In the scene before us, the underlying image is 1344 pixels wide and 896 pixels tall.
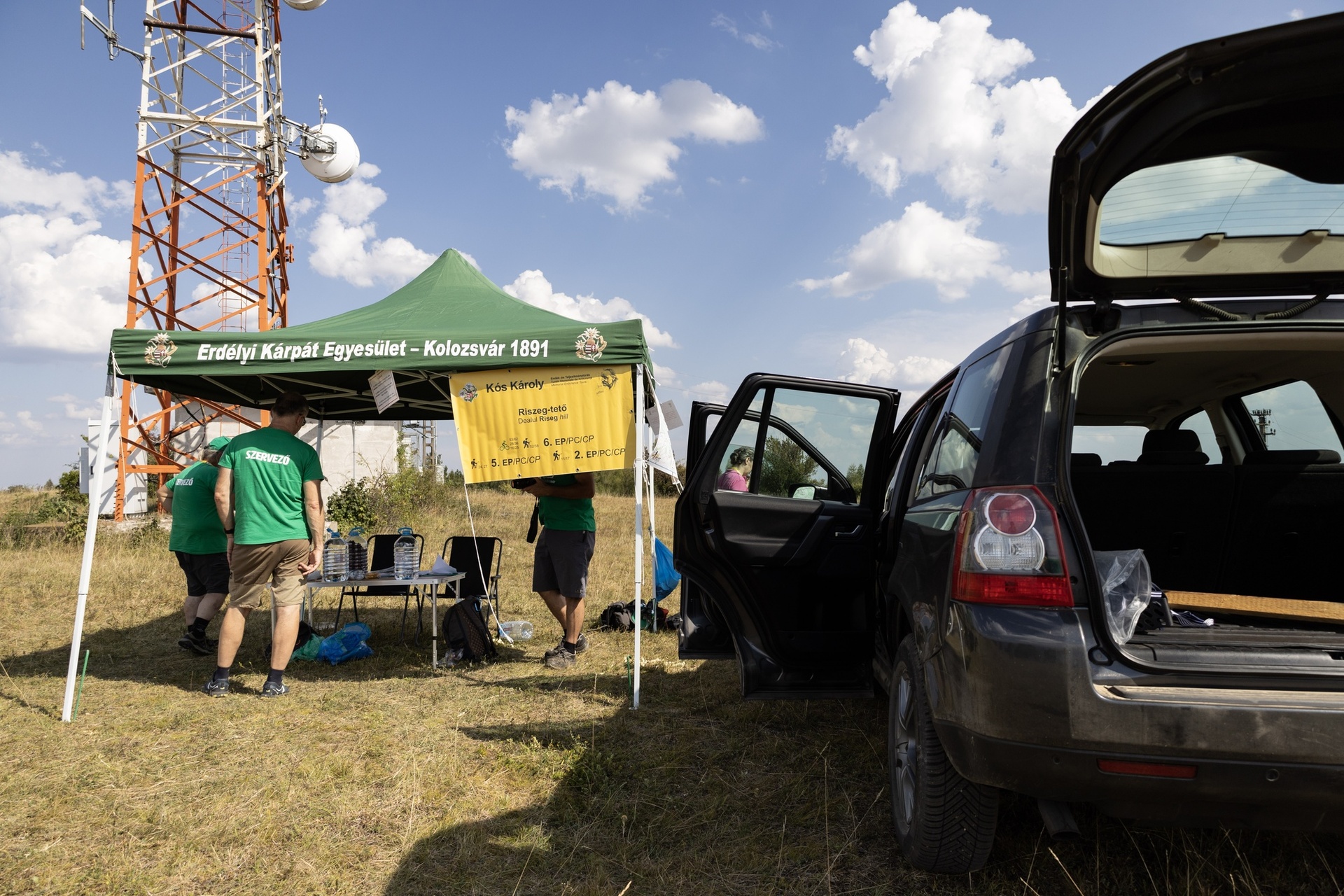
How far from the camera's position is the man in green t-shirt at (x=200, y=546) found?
6555 mm

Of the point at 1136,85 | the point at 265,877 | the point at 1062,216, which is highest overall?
the point at 1136,85

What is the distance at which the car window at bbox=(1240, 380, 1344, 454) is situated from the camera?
3355mm

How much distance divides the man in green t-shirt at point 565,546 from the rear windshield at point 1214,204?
4075 millimetres

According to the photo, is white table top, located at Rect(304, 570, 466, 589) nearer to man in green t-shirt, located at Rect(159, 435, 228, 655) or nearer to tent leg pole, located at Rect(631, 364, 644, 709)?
man in green t-shirt, located at Rect(159, 435, 228, 655)

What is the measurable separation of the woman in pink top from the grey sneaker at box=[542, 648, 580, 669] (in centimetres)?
262

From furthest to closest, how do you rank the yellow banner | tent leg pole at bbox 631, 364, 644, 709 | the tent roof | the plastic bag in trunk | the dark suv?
the yellow banner < the tent roof < tent leg pole at bbox 631, 364, 644, 709 < the plastic bag in trunk < the dark suv

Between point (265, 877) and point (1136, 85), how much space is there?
3.64 metres

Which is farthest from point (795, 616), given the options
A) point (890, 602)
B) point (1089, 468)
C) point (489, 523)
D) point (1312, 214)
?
point (489, 523)

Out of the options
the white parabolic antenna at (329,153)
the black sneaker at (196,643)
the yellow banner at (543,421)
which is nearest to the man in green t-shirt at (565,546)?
the yellow banner at (543,421)

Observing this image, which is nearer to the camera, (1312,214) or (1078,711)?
(1078,711)

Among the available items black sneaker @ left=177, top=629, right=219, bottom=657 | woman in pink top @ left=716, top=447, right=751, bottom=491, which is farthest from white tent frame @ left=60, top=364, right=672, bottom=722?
black sneaker @ left=177, top=629, right=219, bottom=657

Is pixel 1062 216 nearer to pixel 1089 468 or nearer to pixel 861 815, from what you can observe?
pixel 1089 468

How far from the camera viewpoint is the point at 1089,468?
132 inches

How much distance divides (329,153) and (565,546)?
1296cm
